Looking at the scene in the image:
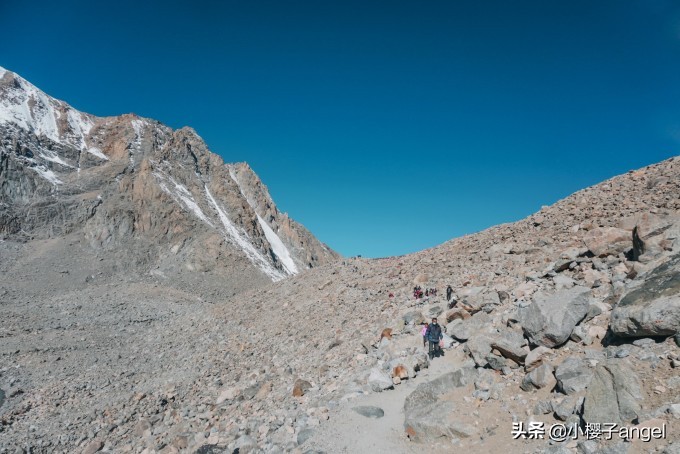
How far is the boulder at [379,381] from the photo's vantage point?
1283 cm

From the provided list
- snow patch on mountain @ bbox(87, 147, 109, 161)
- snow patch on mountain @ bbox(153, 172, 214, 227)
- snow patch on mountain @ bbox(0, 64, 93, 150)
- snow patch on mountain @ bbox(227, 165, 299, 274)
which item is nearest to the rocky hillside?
snow patch on mountain @ bbox(153, 172, 214, 227)

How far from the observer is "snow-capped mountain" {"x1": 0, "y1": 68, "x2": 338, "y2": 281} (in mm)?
72062

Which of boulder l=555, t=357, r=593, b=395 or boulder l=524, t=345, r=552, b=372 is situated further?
boulder l=524, t=345, r=552, b=372

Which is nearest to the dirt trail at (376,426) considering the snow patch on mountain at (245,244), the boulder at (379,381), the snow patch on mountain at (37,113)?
the boulder at (379,381)

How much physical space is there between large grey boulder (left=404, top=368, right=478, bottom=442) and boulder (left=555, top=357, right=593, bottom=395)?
7.12ft

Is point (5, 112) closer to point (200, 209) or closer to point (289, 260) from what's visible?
point (200, 209)

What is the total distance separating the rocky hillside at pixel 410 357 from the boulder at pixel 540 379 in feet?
0.14

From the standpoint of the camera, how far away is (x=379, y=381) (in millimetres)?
13000

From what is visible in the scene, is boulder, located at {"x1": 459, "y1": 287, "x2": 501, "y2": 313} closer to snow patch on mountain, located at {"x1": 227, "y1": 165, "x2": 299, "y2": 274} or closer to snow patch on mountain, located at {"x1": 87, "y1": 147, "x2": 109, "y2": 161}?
snow patch on mountain, located at {"x1": 227, "y1": 165, "x2": 299, "y2": 274}

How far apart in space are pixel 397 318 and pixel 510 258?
228 inches

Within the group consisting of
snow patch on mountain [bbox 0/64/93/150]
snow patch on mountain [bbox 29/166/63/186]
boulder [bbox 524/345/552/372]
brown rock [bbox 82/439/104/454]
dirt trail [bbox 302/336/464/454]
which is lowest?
brown rock [bbox 82/439/104/454]

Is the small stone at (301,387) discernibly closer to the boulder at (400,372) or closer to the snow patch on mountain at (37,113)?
the boulder at (400,372)

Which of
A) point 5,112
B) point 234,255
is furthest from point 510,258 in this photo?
point 5,112

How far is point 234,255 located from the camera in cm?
7469
